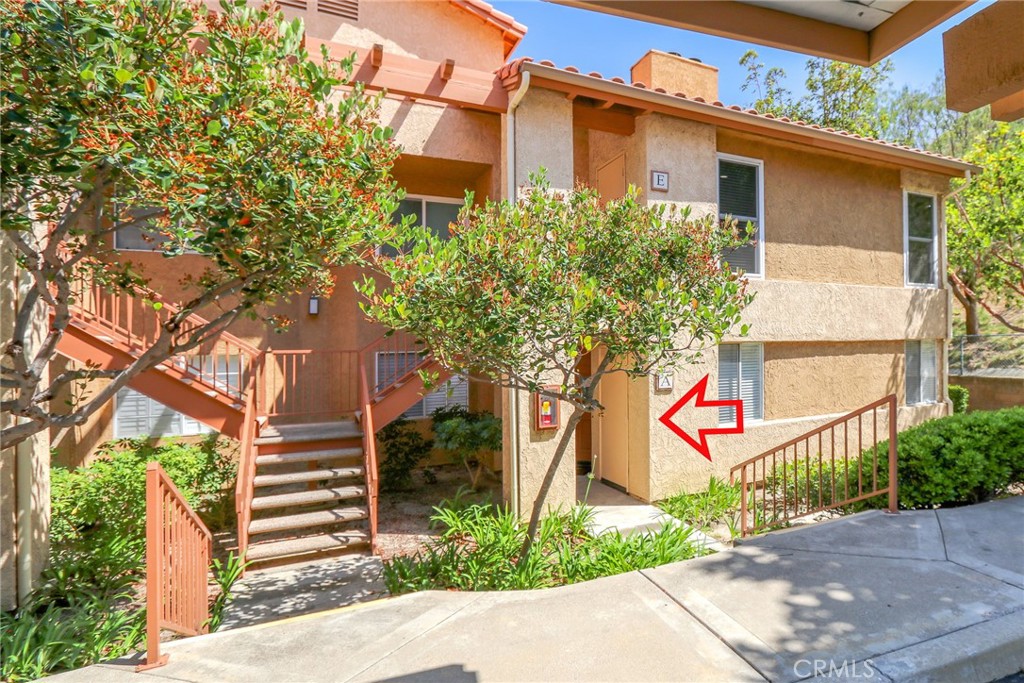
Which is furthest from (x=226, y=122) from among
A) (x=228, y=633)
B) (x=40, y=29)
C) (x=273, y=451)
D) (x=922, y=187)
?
(x=922, y=187)

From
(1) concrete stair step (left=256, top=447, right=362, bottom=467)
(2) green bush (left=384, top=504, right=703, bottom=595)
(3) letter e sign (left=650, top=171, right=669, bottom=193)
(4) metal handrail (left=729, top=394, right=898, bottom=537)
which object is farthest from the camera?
(3) letter e sign (left=650, top=171, right=669, bottom=193)

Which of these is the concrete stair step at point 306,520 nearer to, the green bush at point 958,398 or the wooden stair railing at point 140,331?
the wooden stair railing at point 140,331

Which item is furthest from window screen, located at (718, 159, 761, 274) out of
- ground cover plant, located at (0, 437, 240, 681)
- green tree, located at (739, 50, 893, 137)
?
green tree, located at (739, 50, 893, 137)

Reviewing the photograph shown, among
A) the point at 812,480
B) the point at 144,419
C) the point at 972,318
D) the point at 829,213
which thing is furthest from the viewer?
the point at 972,318

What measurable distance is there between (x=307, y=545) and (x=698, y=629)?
4.33m

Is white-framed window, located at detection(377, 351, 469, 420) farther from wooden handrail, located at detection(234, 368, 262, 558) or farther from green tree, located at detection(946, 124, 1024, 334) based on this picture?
green tree, located at detection(946, 124, 1024, 334)

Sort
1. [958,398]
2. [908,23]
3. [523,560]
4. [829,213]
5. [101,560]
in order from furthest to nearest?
1. [958,398]
2. [829,213]
3. [101,560]
4. [523,560]
5. [908,23]

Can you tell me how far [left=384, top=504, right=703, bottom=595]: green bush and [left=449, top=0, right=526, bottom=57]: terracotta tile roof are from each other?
943cm

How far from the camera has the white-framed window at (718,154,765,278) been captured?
7.67 m

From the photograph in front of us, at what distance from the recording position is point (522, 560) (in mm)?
4477

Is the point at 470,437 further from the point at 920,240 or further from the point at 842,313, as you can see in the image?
the point at 920,240

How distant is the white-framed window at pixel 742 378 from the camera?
7.65 meters

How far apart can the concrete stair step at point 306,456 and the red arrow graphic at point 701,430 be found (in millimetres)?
4407

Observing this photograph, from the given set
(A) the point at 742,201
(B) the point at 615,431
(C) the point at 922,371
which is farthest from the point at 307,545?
(C) the point at 922,371
